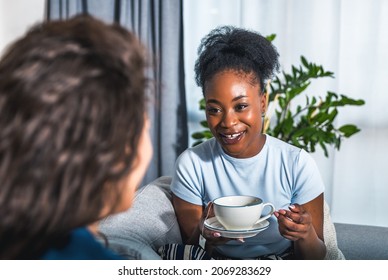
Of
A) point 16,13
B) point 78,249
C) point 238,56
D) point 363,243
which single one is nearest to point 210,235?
point 238,56

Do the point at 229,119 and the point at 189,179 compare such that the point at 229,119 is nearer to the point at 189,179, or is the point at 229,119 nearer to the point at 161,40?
the point at 189,179

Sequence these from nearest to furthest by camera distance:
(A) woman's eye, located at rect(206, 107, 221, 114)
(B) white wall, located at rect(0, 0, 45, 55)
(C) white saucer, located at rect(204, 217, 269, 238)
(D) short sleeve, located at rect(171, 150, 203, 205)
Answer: (C) white saucer, located at rect(204, 217, 269, 238), (A) woman's eye, located at rect(206, 107, 221, 114), (D) short sleeve, located at rect(171, 150, 203, 205), (B) white wall, located at rect(0, 0, 45, 55)

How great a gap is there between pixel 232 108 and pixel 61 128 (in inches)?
31.0

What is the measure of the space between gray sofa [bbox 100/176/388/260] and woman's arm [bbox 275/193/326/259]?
0.45 feet

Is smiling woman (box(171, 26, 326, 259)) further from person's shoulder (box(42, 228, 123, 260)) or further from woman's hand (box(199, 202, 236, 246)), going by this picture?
person's shoulder (box(42, 228, 123, 260))

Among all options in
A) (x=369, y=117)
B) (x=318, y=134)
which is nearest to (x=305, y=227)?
(x=318, y=134)

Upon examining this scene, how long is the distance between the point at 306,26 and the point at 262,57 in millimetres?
1387

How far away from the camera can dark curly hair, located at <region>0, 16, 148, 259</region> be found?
50 cm

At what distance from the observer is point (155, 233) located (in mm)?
1372

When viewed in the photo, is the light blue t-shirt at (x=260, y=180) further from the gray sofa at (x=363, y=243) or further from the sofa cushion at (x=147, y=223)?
the gray sofa at (x=363, y=243)

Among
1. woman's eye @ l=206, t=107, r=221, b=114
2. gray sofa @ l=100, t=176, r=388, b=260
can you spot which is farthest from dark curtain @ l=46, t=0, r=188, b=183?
woman's eye @ l=206, t=107, r=221, b=114

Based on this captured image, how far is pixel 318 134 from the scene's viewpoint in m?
2.06

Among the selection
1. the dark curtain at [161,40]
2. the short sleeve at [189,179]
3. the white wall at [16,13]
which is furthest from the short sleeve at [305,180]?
the white wall at [16,13]
